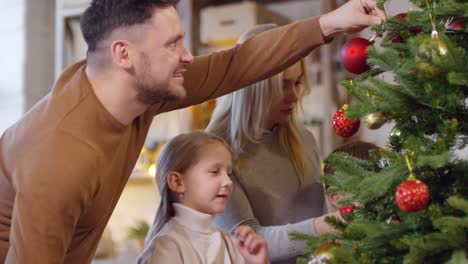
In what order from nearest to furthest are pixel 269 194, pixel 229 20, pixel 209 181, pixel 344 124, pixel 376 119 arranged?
pixel 376 119 → pixel 344 124 → pixel 209 181 → pixel 269 194 → pixel 229 20

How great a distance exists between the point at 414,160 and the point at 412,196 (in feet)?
0.29

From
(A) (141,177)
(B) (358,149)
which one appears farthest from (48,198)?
(A) (141,177)

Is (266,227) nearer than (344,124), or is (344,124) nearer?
→ (344,124)

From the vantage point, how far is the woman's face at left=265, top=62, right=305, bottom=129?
167 cm

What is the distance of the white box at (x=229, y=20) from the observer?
3.20 meters

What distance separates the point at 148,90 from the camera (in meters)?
1.28

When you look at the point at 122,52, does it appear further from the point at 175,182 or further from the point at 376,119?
the point at 376,119

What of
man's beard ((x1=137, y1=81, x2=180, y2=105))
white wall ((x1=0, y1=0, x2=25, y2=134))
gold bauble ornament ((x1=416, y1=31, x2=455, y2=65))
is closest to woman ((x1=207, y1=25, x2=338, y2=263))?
man's beard ((x1=137, y1=81, x2=180, y2=105))

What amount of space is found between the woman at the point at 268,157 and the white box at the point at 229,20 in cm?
150

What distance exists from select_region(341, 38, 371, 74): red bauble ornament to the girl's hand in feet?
1.55

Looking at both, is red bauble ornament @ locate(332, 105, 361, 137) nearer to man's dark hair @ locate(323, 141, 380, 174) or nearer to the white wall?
man's dark hair @ locate(323, 141, 380, 174)

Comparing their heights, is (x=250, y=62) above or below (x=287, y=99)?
above

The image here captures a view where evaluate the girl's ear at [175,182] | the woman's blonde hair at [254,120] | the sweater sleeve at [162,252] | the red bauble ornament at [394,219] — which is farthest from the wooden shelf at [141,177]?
the red bauble ornament at [394,219]

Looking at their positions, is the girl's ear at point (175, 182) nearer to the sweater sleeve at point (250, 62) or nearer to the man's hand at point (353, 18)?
the sweater sleeve at point (250, 62)
